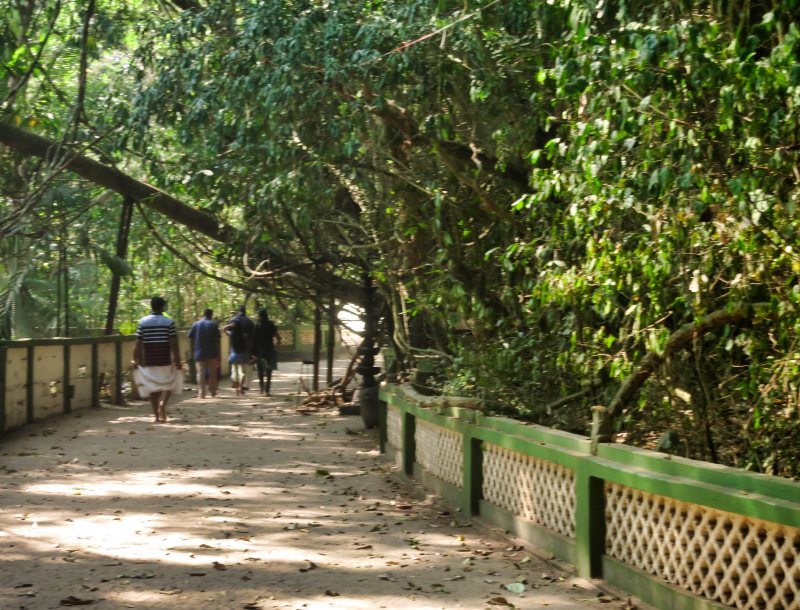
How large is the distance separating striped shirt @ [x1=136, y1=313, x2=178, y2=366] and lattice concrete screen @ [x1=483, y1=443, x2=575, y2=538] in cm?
844

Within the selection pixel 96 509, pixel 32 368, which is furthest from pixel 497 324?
pixel 32 368

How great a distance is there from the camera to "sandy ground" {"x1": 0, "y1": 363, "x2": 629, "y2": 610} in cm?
685

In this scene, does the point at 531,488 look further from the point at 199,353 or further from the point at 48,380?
the point at 199,353

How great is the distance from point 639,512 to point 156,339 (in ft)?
37.7

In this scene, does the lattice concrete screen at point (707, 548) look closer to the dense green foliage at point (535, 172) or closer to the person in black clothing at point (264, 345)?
the dense green foliage at point (535, 172)

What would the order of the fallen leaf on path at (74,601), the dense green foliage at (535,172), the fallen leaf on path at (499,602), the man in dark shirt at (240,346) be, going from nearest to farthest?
the fallen leaf on path at (74,601), the fallen leaf on path at (499,602), the dense green foliage at (535,172), the man in dark shirt at (240,346)

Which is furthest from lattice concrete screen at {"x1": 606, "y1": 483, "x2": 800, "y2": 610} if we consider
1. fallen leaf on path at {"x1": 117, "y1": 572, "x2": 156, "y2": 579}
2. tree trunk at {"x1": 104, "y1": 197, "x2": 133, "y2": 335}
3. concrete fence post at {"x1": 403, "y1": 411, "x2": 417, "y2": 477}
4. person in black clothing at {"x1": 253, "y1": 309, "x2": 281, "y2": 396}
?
person in black clothing at {"x1": 253, "y1": 309, "x2": 281, "y2": 396}

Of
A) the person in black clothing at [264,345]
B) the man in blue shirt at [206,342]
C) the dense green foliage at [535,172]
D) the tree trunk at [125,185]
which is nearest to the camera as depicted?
the dense green foliage at [535,172]

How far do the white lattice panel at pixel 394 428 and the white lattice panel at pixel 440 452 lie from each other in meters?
0.76

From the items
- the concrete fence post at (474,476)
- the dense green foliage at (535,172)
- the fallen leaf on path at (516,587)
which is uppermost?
the dense green foliage at (535,172)

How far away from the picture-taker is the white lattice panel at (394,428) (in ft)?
43.0

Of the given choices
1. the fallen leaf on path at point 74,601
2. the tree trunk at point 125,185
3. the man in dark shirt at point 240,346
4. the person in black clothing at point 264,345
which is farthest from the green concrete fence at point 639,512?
the person in black clothing at point 264,345

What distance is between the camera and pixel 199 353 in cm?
2227

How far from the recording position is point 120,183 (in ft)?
64.5
